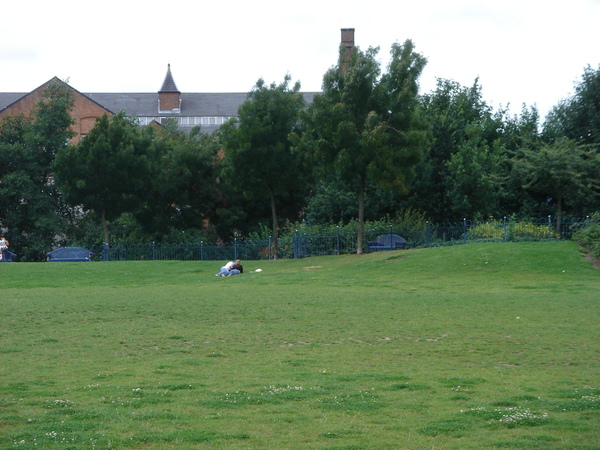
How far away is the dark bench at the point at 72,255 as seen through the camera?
40.2 m

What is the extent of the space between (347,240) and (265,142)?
6398mm

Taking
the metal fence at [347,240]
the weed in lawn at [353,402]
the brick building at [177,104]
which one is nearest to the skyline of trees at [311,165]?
the metal fence at [347,240]

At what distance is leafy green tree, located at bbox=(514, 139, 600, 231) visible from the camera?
1436 inches

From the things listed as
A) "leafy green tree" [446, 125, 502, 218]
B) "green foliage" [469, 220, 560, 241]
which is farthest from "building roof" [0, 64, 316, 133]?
"green foliage" [469, 220, 560, 241]

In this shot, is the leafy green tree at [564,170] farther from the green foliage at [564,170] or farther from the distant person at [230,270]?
the distant person at [230,270]

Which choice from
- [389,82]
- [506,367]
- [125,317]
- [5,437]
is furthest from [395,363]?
[389,82]

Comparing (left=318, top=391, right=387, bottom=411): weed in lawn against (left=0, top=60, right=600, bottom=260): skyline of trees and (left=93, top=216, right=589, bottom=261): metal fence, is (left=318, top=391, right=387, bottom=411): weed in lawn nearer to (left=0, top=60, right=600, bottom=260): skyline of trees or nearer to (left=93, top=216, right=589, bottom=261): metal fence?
(left=0, top=60, right=600, bottom=260): skyline of trees

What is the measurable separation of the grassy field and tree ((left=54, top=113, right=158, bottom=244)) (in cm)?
1695

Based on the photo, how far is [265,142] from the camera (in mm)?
37062

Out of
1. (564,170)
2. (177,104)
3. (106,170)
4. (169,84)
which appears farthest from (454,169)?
(169,84)

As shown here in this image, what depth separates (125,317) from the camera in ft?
54.4

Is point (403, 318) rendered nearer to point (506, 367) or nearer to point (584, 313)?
point (584, 313)

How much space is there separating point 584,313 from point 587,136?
28.5 m

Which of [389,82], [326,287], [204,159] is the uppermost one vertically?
[389,82]
